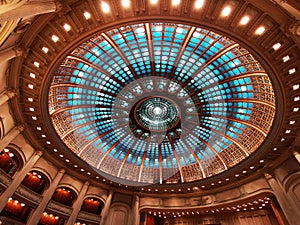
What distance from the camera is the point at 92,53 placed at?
58.3 feet

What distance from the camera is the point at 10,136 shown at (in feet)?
54.0

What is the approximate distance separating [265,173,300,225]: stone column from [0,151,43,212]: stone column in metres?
26.7

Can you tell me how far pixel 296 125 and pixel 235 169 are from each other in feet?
27.2

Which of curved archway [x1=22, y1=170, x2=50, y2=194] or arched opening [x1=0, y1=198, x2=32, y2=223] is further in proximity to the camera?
curved archway [x1=22, y1=170, x2=50, y2=194]

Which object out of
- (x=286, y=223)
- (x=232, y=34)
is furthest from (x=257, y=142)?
(x=232, y=34)

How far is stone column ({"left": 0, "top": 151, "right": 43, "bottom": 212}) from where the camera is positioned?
15.8 meters

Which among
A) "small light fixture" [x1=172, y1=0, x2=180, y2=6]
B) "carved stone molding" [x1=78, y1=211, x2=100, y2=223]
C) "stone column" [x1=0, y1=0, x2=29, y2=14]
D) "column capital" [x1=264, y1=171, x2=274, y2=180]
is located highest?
"small light fixture" [x1=172, y1=0, x2=180, y2=6]

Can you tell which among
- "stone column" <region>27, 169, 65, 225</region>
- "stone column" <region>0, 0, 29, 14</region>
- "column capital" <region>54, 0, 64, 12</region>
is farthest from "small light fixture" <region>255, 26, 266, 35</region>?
"stone column" <region>27, 169, 65, 225</region>

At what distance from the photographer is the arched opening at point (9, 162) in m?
18.3

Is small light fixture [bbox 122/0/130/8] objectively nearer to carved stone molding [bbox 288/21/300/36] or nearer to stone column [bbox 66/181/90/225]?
carved stone molding [bbox 288/21/300/36]

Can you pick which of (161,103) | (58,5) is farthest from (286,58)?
(58,5)

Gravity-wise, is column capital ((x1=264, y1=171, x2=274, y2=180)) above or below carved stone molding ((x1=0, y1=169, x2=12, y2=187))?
above

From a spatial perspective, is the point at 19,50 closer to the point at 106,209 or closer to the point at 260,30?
the point at 260,30

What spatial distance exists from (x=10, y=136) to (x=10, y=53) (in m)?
8.59
